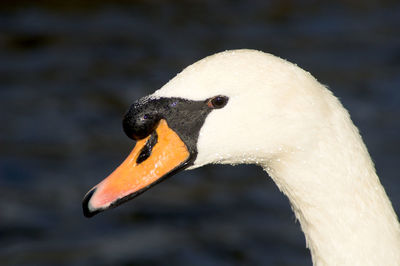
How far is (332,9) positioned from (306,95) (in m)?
7.11

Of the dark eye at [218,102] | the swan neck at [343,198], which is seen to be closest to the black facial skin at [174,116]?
the dark eye at [218,102]

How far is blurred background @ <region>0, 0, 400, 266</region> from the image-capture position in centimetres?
699

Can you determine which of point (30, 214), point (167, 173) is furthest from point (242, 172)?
point (167, 173)

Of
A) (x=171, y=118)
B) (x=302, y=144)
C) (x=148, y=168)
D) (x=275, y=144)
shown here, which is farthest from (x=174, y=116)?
(x=302, y=144)

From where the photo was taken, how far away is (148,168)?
355 centimetres

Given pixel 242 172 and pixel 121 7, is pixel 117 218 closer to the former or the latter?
pixel 242 172

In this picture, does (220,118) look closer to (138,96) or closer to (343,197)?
(343,197)

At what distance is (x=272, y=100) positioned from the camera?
336cm

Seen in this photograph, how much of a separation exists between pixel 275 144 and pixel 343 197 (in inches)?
13.4

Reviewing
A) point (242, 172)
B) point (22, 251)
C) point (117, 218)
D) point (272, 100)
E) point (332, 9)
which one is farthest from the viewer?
point (332, 9)

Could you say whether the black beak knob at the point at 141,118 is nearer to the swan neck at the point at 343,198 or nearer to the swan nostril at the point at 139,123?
the swan nostril at the point at 139,123

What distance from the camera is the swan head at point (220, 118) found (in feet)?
10.9

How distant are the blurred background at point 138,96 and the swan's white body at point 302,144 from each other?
3.31 metres

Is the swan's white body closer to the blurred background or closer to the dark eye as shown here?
the dark eye
